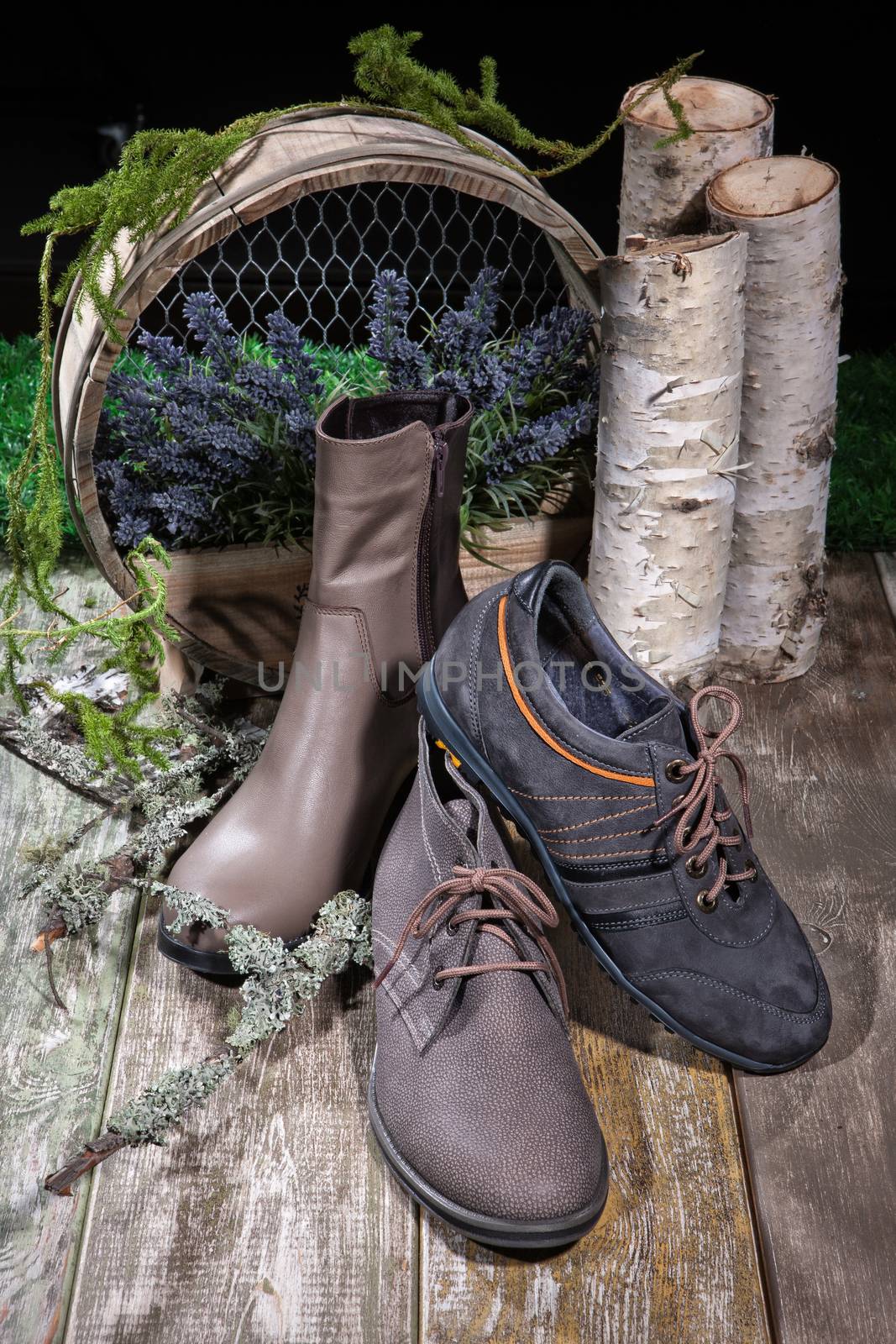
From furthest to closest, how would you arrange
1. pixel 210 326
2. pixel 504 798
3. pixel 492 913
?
pixel 210 326
pixel 504 798
pixel 492 913

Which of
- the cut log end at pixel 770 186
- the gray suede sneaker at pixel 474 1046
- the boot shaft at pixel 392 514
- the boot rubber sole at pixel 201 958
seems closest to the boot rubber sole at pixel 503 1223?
the gray suede sneaker at pixel 474 1046

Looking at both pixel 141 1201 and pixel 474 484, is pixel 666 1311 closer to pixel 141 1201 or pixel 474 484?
pixel 141 1201

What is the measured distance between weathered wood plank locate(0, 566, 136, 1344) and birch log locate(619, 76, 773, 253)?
94cm

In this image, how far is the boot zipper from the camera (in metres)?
1.23

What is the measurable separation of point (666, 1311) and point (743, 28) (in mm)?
2535

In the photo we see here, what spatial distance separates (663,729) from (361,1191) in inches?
19.2

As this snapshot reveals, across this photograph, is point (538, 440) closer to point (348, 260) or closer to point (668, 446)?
point (668, 446)

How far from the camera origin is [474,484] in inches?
62.9

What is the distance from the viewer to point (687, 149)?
4.63 ft

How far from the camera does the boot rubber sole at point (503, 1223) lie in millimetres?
957

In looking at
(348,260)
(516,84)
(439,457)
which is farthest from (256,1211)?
(516,84)

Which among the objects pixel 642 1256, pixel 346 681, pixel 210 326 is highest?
pixel 210 326

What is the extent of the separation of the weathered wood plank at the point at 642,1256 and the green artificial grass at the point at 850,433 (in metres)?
0.99

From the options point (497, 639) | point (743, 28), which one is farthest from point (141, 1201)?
point (743, 28)
